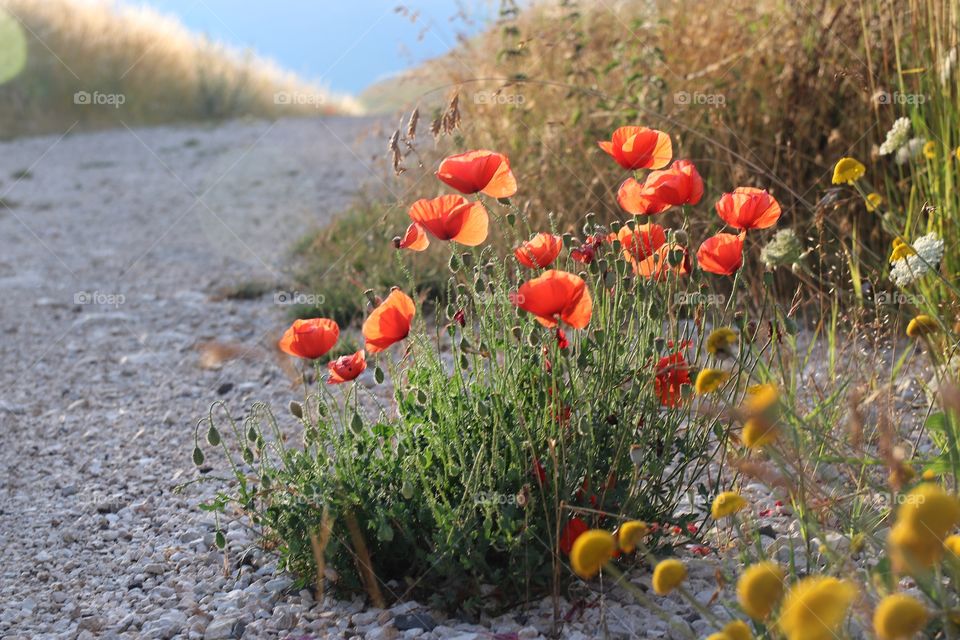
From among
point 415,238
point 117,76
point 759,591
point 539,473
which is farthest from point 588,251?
point 117,76

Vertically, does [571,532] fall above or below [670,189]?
below

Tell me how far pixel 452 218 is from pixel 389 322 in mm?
239

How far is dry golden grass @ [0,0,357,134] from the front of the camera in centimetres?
1202

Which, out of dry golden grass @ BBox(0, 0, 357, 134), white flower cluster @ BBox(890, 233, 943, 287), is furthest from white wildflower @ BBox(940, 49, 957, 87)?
dry golden grass @ BBox(0, 0, 357, 134)

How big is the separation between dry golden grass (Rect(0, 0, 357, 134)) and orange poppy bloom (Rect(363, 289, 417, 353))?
994cm

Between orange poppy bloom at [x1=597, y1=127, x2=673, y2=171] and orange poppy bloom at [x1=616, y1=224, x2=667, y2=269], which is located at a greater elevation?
orange poppy bloom at [x1=597, y1=127, x2=673, y2=171]

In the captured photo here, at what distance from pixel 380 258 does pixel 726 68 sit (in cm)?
188

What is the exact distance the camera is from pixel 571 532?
2.04 m

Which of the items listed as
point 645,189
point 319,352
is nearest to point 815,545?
point 645,189

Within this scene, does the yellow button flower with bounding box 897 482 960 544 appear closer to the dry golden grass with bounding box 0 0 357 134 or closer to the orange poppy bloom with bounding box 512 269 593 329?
the orange poppy bloom with bounding box 512 269 593 329

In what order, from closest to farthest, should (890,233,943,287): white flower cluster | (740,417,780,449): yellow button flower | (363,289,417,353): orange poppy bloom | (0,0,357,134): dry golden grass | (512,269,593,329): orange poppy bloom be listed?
(740,417,780,449): yellow button flower
(512,269,593,329): orange poppy bloom
(363,289,417,353): orange poppy bloom
(890,233,943,287): white flower cluster
(0,0,357,134): dry golden grass

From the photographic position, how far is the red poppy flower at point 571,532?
204cm

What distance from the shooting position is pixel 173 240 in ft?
23.0

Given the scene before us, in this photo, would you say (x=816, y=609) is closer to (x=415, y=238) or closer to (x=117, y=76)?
(x=415, y=238)
